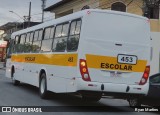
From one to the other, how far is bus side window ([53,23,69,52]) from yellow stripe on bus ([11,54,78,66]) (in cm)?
27

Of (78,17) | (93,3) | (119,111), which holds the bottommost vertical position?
(119,111)

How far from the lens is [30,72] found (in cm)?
1839

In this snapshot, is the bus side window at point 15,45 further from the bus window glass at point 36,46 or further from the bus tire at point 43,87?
the bus tire at point 43,87

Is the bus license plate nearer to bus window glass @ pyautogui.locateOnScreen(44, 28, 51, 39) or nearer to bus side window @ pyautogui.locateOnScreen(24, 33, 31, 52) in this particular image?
bus window glass @ pyautogui.locateOnScreen(44, 28, 51, 39)

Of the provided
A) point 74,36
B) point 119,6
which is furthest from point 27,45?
point 119,6

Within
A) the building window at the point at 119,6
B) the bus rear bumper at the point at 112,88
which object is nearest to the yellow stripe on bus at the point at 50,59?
the bus rear bumper at the point at 112,88

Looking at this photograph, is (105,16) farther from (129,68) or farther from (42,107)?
(42,107)

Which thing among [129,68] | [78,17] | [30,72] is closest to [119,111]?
[129,68]

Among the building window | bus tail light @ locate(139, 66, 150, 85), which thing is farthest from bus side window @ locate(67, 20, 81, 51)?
the building window

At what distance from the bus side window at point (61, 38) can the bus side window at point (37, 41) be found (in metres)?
2.20

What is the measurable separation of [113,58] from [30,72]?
6.47 m

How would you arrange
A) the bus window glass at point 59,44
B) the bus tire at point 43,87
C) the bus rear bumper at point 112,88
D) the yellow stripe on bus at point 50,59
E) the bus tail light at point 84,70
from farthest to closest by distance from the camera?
the bus tire at point 43,87 → the bus window glass at point 59,44 → the yellow stripe on bus at point 50,59 → the bus tail light at point 84,70 → the bus rear bumper at point 112,88

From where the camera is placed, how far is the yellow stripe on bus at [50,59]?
13.2 m

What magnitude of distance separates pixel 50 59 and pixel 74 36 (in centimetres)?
244
